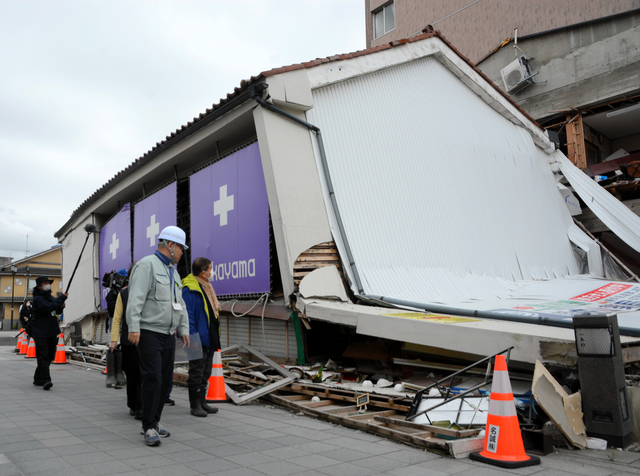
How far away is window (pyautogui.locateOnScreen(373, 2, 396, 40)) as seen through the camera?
88.3 ft

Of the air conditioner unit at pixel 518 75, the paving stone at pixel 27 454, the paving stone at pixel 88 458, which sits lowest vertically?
the paving stone at pixel 88 458

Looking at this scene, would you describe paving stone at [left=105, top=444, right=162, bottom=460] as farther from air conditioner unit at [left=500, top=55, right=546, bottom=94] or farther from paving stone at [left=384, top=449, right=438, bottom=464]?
air conditioner unit at [left=500, top=55, right=546, bottom=94]

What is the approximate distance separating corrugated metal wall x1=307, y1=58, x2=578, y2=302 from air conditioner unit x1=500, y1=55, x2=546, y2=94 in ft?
22.4

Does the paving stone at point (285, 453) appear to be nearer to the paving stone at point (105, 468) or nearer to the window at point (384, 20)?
the paving stone at point (105, 468)

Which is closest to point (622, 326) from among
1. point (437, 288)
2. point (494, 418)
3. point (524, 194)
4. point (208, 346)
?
point (494, 418)

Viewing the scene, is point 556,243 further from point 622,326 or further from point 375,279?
point 622,326

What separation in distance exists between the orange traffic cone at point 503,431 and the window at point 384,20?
86.5 feet

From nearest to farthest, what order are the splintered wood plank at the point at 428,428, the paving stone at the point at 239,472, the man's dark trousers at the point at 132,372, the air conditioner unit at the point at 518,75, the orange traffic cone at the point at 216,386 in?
the paving stone at the point at 239,472
the splintered wood plank at the point at 428,428
the man's dark trousers at the point at 132,372
the orange traffic cone at the point at 216,386
the air conditioner unit at the point at 518,75

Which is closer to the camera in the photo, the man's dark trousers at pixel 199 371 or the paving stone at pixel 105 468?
the paving stone at pixel 105 468

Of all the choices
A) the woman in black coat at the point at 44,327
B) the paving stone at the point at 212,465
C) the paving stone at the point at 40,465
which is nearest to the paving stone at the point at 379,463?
the paving stone at the point at 212,465

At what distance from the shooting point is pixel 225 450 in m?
4.11

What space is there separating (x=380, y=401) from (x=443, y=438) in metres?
1.41

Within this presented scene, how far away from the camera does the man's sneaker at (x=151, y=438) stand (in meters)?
4.18

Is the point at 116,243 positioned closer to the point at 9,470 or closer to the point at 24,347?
the point at 24,347
